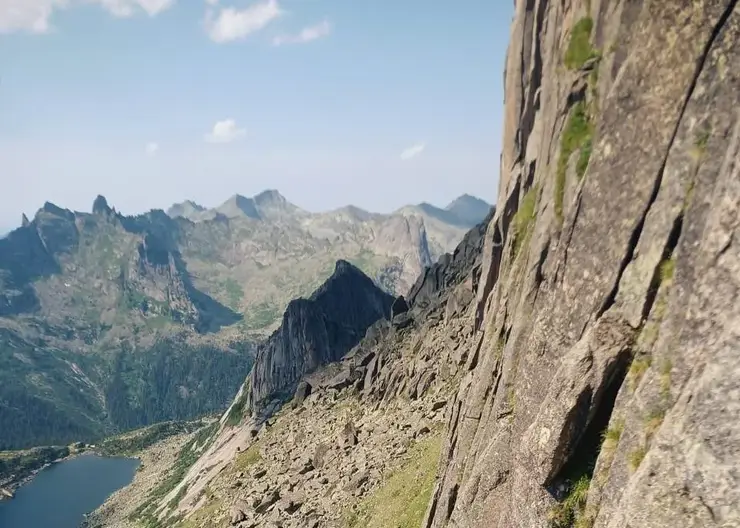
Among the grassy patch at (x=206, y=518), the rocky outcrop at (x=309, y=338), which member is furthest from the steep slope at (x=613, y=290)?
the rocky outcrop at (x=309, y=338)

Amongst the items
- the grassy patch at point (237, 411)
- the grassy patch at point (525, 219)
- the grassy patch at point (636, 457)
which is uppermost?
the grassy patch at point (525, 219)

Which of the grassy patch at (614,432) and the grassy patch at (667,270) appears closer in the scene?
the grassy patch at (667,270)

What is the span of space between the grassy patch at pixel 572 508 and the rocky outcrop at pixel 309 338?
12629 centimetres

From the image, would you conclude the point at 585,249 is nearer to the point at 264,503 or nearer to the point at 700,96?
the point at 700,96


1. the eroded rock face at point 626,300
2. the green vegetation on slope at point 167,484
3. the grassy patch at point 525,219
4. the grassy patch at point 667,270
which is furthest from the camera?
the green vegetation on slope at point 167,484

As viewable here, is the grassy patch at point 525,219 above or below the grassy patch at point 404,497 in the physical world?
above

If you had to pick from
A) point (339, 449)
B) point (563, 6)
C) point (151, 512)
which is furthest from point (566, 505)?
point (151, 512)

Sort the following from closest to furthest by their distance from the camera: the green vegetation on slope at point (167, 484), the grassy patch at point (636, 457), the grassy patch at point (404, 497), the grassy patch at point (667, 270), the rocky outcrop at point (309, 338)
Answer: the grassy patch at point (636, 457) → the grassy patch at point (667, 270) → the grassy patch at point (404, 497) → the green vegetation on slope at point (167, 484) → the rocky outcrop at point (309, 338)

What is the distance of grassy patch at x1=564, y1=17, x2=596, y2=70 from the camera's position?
21531 millimetres

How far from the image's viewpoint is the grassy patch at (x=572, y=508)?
16969mm

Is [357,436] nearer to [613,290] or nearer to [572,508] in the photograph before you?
[572,508]

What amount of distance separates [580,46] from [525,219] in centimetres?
857

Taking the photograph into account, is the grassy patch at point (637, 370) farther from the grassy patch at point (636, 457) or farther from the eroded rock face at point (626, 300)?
the grassy patch at point (636, 457)

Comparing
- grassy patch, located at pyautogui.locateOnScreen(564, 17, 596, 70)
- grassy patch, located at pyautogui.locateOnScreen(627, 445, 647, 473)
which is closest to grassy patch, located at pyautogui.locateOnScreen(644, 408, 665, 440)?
grassy patch, located at pyautogui.locateOnScreen(627, 445, 647, 473)
